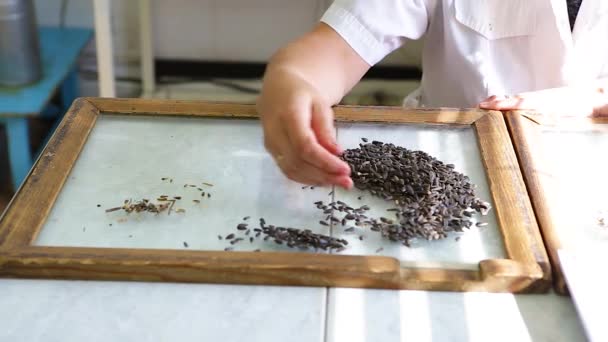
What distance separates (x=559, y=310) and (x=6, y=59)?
1584mm

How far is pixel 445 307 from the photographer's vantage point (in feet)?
2.33

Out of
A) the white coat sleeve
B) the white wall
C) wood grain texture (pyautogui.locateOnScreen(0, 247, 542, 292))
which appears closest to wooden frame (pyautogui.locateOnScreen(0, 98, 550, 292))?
wood grain texture (pyautogui.locateOnScreen(0, 247, 542, 292))

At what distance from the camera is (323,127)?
78cm

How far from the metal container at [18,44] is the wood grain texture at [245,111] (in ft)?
2.98

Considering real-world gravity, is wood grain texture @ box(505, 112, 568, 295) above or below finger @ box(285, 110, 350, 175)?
below

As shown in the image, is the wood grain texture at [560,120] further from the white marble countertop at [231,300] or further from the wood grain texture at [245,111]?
the white marble countertop at [231,300]

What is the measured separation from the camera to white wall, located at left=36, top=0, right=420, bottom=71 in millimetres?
2232

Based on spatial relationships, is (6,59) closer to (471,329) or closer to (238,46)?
(238,46)

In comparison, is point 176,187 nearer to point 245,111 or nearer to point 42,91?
point 245,111

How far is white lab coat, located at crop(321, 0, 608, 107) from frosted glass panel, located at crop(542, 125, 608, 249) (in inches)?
7.6

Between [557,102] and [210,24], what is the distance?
147cm

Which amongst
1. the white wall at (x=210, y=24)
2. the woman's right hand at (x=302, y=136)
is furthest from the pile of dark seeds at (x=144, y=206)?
the white wall at (x=210, y=24)

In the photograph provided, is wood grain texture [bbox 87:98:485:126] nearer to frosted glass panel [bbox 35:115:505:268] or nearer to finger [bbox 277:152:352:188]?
frosted glass panel [bbox 35:115:505:268]

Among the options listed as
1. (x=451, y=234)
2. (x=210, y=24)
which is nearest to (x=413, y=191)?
(x=451, y=234)
